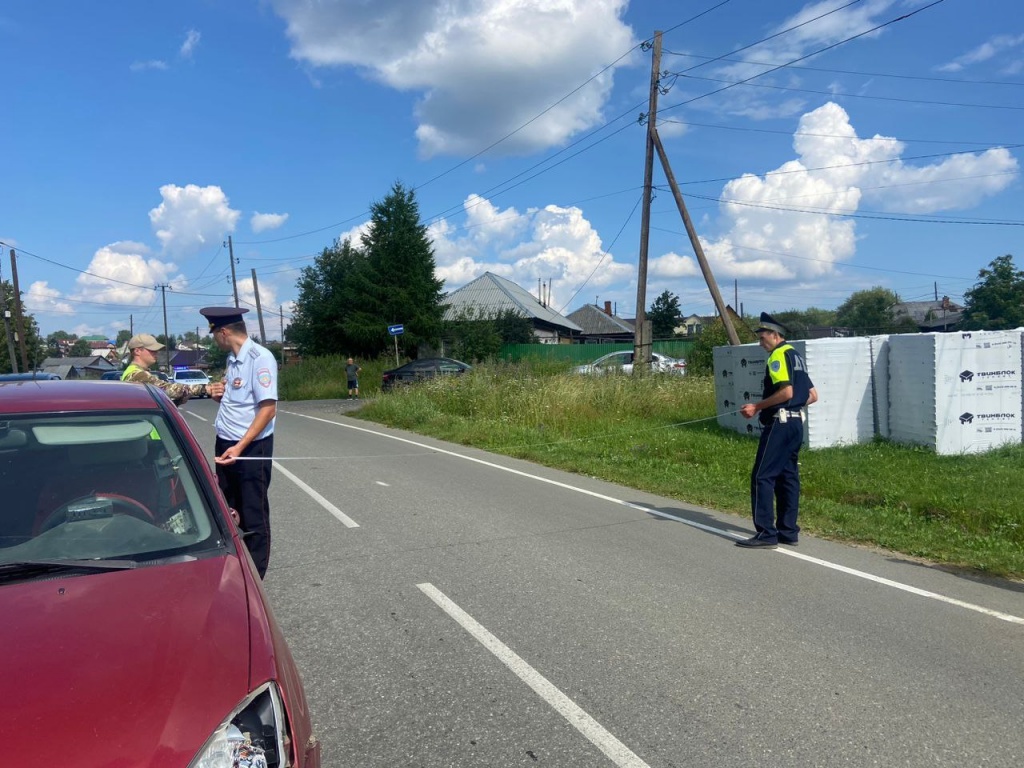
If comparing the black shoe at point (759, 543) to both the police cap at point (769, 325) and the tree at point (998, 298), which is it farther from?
the tree at point (998, 298)

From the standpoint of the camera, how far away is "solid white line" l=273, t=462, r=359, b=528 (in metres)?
7.65

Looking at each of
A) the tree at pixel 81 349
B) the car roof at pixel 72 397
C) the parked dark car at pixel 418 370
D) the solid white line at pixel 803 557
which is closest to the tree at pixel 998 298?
Answer: the parked dark car at pixel 418 370

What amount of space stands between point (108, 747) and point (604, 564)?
185 inches

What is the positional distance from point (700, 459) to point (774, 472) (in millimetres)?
5242

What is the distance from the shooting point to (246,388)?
205 inches

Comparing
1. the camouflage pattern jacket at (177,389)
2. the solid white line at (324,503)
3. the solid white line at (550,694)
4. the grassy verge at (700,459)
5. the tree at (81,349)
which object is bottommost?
the grassy verge at (700,459)

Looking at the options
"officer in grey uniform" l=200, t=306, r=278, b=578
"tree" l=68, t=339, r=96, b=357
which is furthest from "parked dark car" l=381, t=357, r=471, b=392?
"tree" l=68, t=339, r=96, b=357

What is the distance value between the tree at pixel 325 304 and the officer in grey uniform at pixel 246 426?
3995 cm

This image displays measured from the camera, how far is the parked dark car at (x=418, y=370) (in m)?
26.1

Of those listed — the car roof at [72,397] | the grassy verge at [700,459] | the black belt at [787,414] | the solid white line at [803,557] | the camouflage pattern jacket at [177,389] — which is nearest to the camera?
the car roof at [72,397]

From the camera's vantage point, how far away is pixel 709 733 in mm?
3389

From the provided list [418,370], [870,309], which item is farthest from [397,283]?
[870,309]

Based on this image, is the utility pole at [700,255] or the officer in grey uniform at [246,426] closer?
Answer: the officer in grey uniform at [246,426]

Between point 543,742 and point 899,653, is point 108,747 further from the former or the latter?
point 899,653
